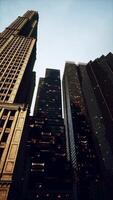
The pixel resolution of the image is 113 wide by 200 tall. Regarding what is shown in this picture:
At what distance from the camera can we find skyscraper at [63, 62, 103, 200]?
10462 cm

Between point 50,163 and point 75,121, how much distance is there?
39.1 metres

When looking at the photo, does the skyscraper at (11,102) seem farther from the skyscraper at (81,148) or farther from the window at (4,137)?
the skyscraper at (81,148)

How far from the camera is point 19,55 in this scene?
66.9 m

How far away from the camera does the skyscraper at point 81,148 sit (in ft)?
343

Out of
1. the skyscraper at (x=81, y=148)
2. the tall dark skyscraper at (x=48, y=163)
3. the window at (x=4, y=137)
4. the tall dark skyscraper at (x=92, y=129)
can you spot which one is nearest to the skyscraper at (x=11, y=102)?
the window at (x=4, y=137)

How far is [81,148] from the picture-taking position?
125 m

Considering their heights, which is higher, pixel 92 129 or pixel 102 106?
pixel 102 106

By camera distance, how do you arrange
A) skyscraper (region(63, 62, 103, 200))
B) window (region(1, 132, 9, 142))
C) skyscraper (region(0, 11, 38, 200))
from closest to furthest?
skyscraper (region(0, 11, 38, 200)), window (region(1, 132, 9, 142)), skyscraper (region(63, 62, 103, 200))

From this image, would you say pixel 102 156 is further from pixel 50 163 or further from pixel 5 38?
pixel 5 38

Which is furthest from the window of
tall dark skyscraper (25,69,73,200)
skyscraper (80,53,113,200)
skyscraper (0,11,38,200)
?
skyscraper (80,53,113,200)

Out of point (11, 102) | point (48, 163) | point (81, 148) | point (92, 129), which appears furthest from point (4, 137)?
point (92, 129)

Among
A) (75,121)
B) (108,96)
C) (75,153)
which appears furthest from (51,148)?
(108,96)

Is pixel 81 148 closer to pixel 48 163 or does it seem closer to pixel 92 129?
pixel 92 129

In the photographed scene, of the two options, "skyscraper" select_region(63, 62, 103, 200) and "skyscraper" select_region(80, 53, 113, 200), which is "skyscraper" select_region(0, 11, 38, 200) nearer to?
"skyscraper" select_region(63, 62, 103, 200)
